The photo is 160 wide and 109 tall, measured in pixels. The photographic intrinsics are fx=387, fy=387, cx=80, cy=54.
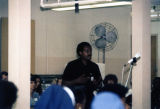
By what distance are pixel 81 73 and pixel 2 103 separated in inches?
104

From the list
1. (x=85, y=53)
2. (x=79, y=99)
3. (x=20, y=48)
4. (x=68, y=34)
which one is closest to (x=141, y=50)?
(x=85, y=53)

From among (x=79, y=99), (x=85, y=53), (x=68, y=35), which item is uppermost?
(x=68, y=35)

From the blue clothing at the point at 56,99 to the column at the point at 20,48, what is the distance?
70.9 inches

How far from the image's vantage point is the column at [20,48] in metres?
4.43

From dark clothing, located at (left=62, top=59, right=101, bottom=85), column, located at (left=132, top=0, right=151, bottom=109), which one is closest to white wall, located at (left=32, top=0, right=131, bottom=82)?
column, located at (left=132, top=0, right=151, bottom=109)

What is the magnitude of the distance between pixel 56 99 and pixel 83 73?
2.41 m

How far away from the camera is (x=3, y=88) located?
245 cm

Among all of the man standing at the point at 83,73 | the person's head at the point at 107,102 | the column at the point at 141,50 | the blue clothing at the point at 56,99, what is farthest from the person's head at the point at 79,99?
the column at the point at 141,50

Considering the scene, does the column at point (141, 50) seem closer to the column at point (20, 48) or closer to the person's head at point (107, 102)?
the column at point (20, 48)

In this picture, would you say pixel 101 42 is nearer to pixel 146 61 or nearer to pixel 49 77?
pixel 49 77

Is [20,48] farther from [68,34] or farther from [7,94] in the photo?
[68,34]

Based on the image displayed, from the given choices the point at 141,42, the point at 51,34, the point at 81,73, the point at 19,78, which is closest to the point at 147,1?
the point at 141,42

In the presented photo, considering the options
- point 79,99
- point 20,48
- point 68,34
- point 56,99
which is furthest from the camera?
point 68,34

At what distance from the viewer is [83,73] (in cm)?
502
